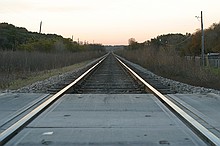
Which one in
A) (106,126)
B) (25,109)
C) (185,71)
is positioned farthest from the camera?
(185,71)

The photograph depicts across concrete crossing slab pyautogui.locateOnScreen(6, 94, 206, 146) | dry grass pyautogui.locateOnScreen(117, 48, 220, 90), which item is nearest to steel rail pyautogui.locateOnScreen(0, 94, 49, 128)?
concrete crossing slab pyautogui.locateOnScreen(6, 94, 206, 146)

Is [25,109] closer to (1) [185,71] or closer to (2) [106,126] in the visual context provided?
(2) [106,126]

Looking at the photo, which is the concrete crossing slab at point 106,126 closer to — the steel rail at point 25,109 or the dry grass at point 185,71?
the steel rail at point 25,109

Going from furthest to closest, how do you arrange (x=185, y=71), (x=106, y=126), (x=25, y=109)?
(x=185, y=71) < (x=25, y=109) < (x=106, y=126)

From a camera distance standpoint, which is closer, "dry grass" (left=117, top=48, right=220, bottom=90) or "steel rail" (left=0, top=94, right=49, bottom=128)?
"steel rail" (left=0, top=94, right=49, bottom=128)

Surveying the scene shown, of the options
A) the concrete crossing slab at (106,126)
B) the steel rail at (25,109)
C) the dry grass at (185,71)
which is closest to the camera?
the concrete crossing slab at (106,126)

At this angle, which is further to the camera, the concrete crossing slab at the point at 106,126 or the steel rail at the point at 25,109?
the steel rail at the point at 25,109

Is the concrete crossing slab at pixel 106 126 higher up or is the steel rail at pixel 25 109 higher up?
the steel rail at pixel 25 109

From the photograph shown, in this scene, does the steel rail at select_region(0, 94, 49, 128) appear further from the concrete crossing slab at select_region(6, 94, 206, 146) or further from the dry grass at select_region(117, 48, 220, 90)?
the dry grass at select_region(117, 48, 220, 90)

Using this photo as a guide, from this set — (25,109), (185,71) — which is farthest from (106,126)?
(185,71)

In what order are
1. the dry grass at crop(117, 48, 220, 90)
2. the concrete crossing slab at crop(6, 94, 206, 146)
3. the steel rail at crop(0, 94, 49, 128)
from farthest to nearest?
the dry grass at crop(117, 48, 220, 90)
the steel rail at crop(0, 94, 49, 128)
the concrete crossing slab at crop(6, 94, 206, 146)

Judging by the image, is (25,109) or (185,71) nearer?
(25,109)

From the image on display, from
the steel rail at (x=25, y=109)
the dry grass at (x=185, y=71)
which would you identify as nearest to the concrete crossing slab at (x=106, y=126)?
the steel rail at (x=25, y=109)

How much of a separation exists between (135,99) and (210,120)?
3.74 metres
